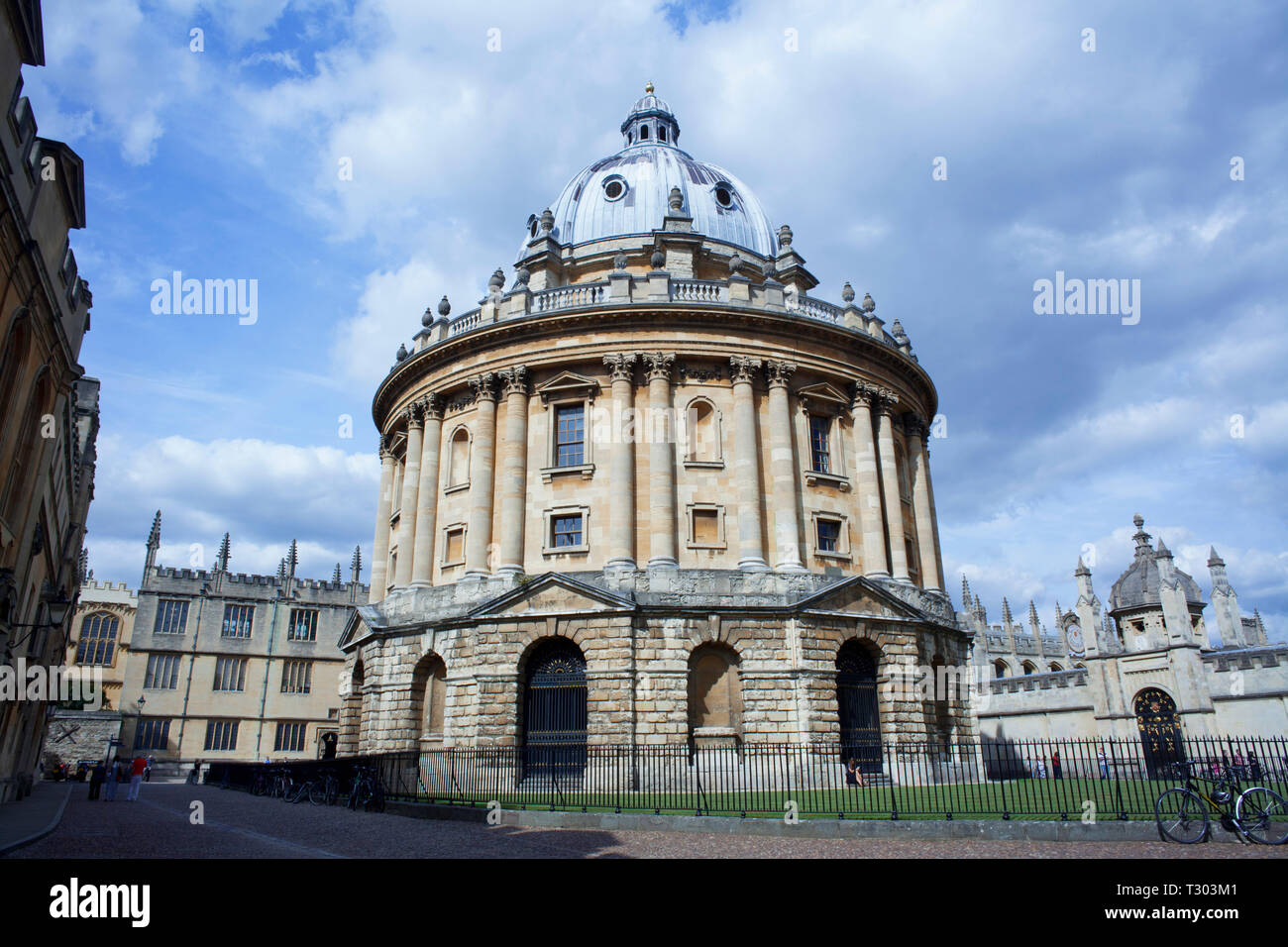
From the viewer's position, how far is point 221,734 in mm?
52188

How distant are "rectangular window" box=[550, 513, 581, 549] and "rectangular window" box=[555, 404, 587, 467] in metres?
1.92

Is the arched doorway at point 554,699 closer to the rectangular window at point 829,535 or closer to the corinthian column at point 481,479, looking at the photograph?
the corinthian column at point 481,479

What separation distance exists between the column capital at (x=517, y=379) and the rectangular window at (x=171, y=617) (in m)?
37.0

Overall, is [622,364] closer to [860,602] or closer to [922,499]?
[860,602]

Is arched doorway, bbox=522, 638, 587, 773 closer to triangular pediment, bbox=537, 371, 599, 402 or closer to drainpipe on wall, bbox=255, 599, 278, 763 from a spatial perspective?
triangular pediment, bbox=537, 371, 599, 402

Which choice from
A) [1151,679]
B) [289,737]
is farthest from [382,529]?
[1151,679]

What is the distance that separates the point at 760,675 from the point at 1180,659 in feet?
80.6

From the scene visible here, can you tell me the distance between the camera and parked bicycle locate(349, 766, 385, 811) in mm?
20875

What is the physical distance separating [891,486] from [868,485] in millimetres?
1842

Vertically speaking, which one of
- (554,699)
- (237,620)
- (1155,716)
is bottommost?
(1155,716)

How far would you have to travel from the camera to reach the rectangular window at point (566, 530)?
27.5 m

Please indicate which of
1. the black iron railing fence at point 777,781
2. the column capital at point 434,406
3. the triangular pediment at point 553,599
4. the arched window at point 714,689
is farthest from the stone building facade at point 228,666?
the arched window at point 714,689

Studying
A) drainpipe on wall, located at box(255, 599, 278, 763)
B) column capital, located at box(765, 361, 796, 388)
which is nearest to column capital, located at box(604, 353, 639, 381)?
column capital, located at box(765, 361, 796, 388)
